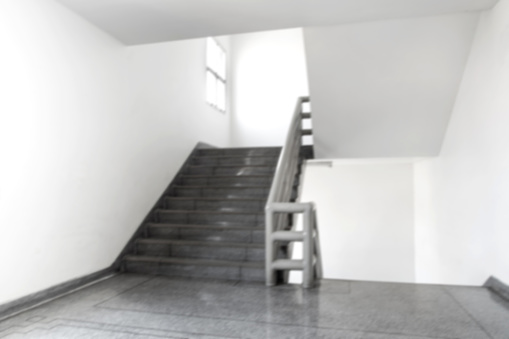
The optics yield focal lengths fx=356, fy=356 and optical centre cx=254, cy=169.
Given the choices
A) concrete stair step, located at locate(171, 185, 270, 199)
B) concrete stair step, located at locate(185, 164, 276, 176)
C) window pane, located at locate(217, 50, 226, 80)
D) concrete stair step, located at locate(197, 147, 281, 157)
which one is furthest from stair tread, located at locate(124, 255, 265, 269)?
window pane, located at locate(217, 50, 226, 80)

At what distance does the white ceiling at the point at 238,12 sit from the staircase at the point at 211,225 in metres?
2.14

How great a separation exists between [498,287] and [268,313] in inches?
78.0

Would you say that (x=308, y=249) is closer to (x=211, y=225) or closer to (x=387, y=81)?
(x=211, y=225)

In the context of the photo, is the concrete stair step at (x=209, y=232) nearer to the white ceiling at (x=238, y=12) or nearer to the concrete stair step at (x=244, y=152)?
the concrete stair step at (x=244, y=152)

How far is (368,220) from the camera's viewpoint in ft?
23.5

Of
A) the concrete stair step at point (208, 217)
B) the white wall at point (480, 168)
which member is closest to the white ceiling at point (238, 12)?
the white wall at point (480, 168)

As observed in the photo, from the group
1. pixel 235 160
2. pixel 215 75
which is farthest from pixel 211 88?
pixel 235 160

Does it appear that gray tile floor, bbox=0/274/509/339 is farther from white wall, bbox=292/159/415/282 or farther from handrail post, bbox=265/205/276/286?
white wall, bbox=292/159/415/282

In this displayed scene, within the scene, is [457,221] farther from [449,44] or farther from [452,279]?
[449,44]

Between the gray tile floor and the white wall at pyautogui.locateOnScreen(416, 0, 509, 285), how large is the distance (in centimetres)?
55

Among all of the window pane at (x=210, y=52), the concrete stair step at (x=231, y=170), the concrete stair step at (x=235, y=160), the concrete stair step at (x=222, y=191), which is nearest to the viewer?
the concrete stair step at (x=222, y=191)

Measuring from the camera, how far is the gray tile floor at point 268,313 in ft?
7.27

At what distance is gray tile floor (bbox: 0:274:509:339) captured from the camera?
2215mm

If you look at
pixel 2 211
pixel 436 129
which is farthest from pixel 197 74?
pixel 2 211
